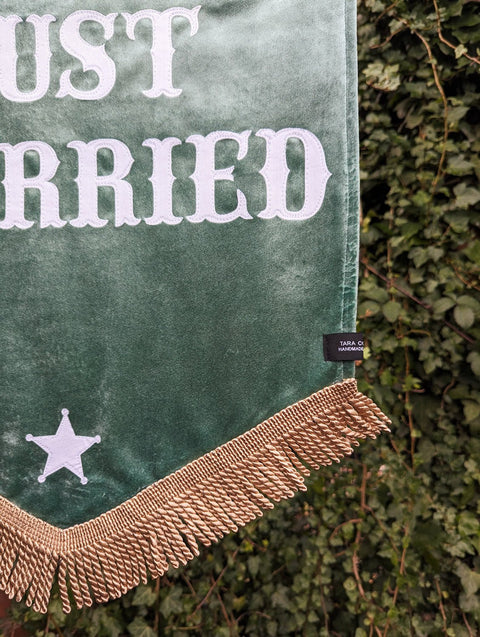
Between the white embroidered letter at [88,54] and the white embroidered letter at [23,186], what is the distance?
0.27 ft

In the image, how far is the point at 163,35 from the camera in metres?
0.65

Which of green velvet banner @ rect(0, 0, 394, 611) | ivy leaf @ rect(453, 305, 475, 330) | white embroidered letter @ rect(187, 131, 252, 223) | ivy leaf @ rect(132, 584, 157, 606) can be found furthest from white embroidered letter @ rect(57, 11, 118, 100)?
ivy leaf @ rect(132, 584, 157, 606)

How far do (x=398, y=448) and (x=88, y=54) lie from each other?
931mm

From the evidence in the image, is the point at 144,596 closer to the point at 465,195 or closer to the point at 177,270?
the point at 177,270

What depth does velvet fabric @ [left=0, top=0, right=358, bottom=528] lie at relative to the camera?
0.65 meters

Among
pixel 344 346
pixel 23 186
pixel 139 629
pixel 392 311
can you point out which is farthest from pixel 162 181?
pixel 139 629

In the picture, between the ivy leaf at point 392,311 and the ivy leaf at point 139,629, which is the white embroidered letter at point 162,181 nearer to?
the ivy leaf at point 392,311

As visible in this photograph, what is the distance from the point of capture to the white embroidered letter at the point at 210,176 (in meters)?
0.65

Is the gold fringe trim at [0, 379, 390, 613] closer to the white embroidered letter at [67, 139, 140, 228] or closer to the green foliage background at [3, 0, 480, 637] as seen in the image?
the white embroidered letter at [67, 139, 140, 228]

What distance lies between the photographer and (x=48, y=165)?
654 mm

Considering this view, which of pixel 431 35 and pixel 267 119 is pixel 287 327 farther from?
pixel 431 35

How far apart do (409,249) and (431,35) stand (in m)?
0.42

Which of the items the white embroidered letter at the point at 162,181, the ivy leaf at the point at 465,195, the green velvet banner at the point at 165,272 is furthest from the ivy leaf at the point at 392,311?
the white embroidered letter at the point at 162,181

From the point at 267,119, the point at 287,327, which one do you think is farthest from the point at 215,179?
the point at 287,327
